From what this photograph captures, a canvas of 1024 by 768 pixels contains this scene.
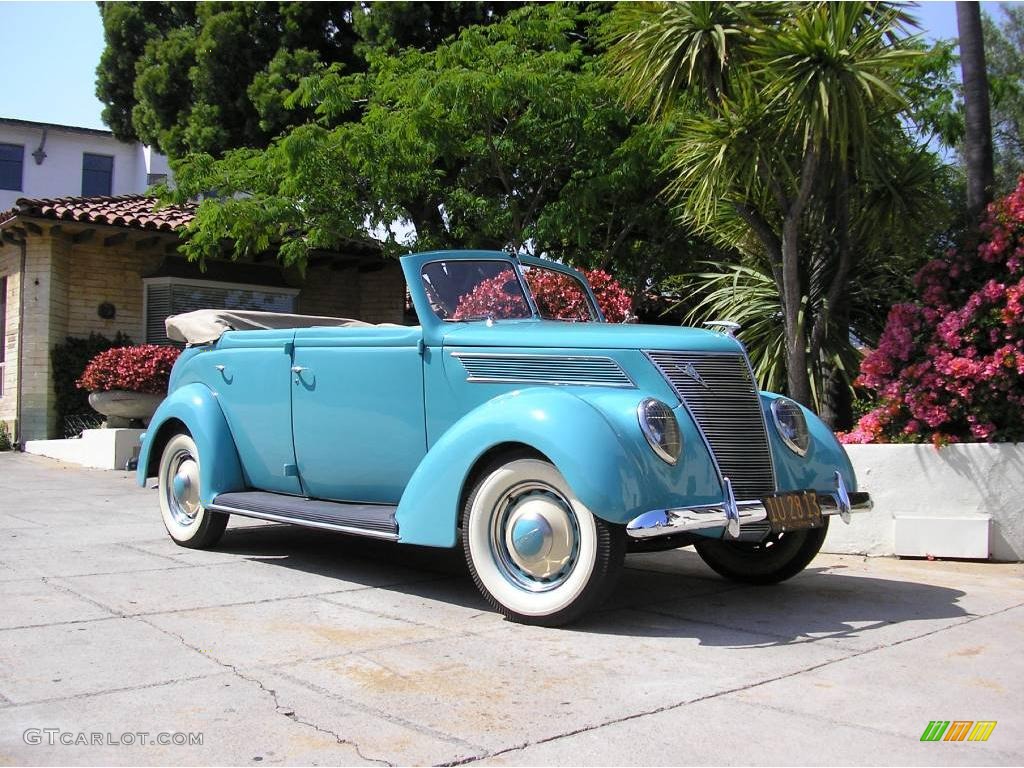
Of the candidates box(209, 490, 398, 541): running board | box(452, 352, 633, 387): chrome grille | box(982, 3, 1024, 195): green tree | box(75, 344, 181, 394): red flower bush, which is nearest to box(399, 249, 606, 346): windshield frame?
box(452, 352, 633, 387): chrome grille

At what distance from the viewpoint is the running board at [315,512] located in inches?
190

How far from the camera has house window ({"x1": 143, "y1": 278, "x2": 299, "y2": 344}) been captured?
14.6 meters

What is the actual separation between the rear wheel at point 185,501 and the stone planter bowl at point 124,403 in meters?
5.76

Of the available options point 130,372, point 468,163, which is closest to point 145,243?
point 130,372

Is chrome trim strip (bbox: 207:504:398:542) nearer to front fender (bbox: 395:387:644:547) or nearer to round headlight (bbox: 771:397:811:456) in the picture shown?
front fender (bbox: 395:387:644:547)

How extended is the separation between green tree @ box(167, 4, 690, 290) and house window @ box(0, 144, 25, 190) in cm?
1991

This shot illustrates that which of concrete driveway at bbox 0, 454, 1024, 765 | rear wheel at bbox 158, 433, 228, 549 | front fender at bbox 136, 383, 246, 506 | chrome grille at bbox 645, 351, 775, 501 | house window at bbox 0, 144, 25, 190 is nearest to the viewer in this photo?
concrete driveway at bbox 0, 454, 1024, 765

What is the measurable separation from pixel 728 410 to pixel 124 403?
31.1 ft

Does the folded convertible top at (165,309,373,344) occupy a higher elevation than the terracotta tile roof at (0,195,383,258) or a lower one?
lower

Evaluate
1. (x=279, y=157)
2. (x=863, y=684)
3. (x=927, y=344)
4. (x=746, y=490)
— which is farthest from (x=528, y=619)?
(x=279, y=157)

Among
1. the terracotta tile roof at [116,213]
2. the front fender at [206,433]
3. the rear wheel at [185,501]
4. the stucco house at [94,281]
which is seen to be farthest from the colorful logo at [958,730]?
the stucco house at [94,281]

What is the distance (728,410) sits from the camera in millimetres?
4555

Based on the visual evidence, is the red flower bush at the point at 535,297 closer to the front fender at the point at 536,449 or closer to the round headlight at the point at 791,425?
the front fender at the point at 536,449

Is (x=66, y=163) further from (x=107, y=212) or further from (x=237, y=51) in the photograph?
(x=107, y=212)
